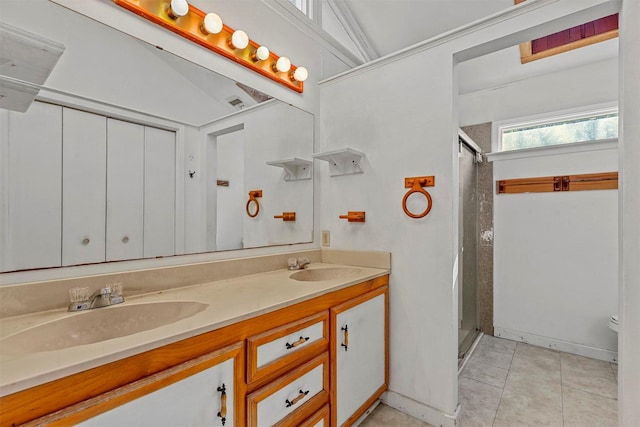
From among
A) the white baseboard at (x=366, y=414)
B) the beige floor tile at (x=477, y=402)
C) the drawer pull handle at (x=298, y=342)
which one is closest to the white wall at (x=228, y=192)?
the drawer pull handle at (x=298, y=342)

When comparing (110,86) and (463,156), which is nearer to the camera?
(110,86)

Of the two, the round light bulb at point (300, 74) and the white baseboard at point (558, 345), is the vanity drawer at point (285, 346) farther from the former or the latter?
the white baseboard at point (558, 345)

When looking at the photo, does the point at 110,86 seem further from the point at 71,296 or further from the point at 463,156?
the point at 463,156

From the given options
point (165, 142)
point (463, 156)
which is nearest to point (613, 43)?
point (463, 156)

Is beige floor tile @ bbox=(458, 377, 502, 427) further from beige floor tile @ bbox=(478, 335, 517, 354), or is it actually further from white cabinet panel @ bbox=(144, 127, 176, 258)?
white cabinet panel @ bbox=(144, 127, 176, 258)

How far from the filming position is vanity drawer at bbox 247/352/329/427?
1026 millimetres

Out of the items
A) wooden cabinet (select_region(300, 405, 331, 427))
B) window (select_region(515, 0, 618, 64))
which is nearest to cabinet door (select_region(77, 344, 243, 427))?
wooden cabinet (select_region(300, 405, 331, 427))

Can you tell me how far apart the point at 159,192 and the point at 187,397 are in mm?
898

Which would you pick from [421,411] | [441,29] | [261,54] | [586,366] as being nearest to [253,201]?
[261,54]

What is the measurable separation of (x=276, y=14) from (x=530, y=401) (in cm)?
292

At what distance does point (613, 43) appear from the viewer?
2.33 m

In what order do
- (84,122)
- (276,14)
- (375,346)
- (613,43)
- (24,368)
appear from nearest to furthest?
(24,368) → (84,122) → (375,346) → (276,14) → (613,43)

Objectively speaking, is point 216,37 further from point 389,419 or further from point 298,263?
point 389,419

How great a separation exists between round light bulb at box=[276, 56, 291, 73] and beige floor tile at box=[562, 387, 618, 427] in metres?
2.64
